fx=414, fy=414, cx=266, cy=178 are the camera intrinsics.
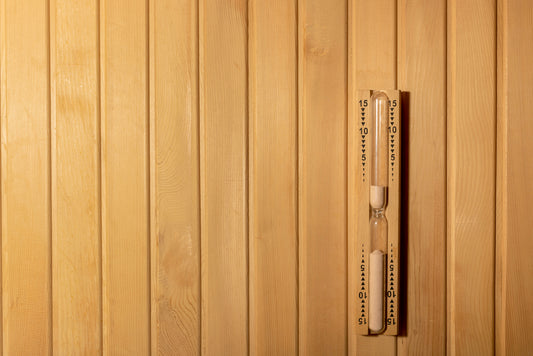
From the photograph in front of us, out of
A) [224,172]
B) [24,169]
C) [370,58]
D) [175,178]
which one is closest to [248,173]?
[224,172]

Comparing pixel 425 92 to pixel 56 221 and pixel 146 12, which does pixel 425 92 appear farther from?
pixel 56 221

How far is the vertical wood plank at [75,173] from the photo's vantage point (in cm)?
102

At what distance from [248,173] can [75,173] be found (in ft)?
1.40

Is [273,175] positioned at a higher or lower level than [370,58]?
lower

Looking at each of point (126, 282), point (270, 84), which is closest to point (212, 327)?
point (126, 282)

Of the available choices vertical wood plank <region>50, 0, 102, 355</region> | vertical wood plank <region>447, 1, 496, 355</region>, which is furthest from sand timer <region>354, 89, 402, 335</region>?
vertical wood plank <region>50, 0, 102, 355</region>

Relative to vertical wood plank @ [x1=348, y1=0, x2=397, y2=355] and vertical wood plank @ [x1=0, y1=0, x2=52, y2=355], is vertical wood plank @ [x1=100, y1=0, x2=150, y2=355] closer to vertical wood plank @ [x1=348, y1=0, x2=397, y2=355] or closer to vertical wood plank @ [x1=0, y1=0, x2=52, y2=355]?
vertical wood plank @ [x1=0, y1=0, x2=52, y2=355]

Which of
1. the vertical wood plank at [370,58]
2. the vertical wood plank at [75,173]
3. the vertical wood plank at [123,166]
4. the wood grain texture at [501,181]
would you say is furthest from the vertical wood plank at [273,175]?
the wood grain texture at [501,181]

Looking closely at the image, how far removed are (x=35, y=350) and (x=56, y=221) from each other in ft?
1.06

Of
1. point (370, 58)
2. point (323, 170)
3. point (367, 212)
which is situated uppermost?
point (370, 58)

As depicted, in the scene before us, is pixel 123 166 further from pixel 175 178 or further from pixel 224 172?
pixel 224 172

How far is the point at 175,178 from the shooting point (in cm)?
103

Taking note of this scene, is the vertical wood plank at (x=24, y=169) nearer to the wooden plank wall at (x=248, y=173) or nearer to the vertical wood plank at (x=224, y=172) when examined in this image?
the wooden plank wall at (x=248, y=173)

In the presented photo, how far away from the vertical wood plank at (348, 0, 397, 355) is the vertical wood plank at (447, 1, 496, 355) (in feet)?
0.49
